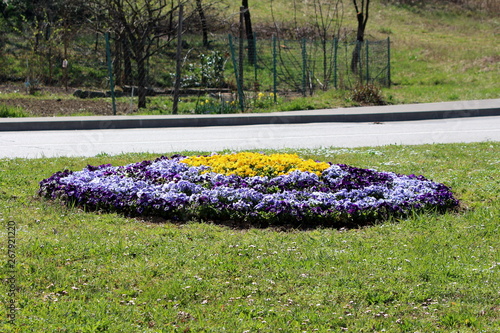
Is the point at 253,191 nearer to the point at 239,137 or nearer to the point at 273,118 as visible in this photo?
the point at 239,137

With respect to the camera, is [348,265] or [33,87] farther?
[33,87]

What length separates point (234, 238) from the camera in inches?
231

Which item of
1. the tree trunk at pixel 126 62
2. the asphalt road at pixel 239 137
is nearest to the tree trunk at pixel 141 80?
the tree trunk at pixel 126 62

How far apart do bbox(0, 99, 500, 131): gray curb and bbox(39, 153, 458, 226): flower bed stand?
6.77 meters

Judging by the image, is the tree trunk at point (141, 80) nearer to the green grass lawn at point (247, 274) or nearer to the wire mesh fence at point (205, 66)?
the wire mesh fence at point (205, 66)

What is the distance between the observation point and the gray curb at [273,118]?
46.6 ft

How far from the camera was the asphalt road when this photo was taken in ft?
37.2

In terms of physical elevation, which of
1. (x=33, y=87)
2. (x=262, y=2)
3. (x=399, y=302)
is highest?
(x=262, y=2)

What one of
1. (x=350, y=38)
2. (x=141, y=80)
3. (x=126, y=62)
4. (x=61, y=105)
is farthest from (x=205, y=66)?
(x=350, y=38)

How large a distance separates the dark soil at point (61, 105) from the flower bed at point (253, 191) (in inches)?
376

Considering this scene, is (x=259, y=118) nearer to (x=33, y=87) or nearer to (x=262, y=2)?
(x=33, y=87)

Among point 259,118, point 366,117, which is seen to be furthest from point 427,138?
point 259,118

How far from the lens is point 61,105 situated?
1794cm

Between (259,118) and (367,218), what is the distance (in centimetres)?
916
